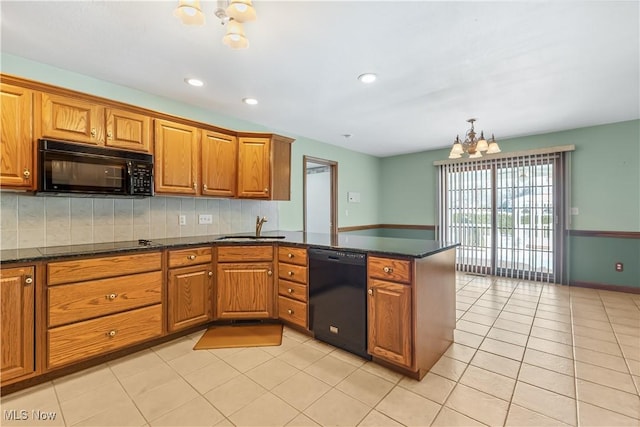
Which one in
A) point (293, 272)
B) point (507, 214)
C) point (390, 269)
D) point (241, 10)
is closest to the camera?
point (241, 10)

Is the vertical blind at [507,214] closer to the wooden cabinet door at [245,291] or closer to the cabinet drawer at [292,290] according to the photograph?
the cabinet drawer at [292,290]

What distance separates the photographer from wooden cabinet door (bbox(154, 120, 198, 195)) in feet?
8.80

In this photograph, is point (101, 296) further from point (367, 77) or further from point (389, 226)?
point (389, 226)

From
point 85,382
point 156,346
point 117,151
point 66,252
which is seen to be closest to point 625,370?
Answer: point 156,346

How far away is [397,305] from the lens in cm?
201

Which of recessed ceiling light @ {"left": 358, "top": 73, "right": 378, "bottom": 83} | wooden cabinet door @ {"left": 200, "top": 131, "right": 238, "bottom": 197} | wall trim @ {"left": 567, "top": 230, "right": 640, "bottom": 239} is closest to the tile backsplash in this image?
wooden cabinet door @ {"left": 200, "top": 131, "right": 238, "bottom": 197}

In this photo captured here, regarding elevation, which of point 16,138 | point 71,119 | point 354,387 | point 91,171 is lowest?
point 354,387

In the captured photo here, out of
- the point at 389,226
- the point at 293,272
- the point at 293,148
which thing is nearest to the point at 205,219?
the point at 293,272

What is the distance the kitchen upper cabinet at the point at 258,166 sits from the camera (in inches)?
130

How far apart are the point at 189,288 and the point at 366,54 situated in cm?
254

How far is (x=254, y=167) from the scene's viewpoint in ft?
11.0

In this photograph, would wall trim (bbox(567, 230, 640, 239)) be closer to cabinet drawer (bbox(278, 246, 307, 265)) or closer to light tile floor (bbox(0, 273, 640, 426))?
light tile floor (bbox(0, 273, 640, 426))

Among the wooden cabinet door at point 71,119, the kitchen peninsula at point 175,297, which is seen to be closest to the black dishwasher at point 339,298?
the kitchen peninsula at point 175,297

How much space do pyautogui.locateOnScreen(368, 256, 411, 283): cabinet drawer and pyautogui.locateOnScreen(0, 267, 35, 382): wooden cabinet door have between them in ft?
7.63
